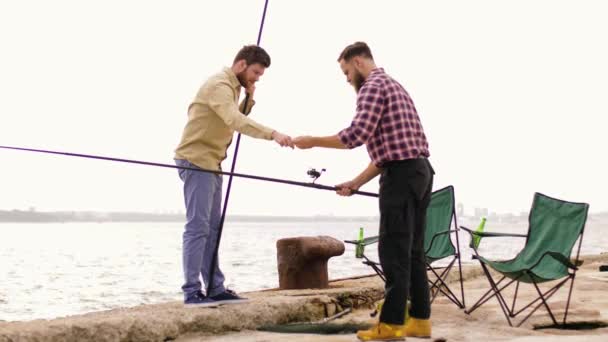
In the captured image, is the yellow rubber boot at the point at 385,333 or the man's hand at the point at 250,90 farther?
the man's hand at the point at 250,90

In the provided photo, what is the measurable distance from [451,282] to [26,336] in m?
4.49

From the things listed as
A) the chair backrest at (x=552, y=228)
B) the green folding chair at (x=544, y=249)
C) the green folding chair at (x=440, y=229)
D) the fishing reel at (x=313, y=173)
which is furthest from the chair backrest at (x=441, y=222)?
the fishing reel at (x=313, y=173)

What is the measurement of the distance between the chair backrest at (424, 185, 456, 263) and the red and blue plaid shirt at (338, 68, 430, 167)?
1.74m

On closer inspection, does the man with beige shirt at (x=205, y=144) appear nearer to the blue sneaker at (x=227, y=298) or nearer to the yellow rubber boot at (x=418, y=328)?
A: the blue sneaker at (x=227, y=298)

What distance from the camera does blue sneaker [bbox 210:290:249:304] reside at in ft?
15.8

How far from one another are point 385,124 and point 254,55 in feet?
3.86

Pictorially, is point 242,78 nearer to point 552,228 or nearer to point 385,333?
point 385,333

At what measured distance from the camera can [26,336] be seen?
3.78 meters

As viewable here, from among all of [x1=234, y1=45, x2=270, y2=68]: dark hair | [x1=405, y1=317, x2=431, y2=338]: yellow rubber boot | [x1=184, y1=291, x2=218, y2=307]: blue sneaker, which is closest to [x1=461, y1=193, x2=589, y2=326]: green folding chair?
[x1=405, y1=317, x2=431, y2=338]: yellow rubber boot

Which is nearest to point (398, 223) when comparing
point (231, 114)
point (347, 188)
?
point (347, 188)

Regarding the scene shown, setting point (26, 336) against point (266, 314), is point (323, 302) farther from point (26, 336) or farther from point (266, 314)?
point (26, 336)

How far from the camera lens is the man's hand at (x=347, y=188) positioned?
164 inches

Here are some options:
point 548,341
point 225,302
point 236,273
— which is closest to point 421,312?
point 548,341

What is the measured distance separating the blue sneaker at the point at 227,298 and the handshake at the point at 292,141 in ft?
3.86
